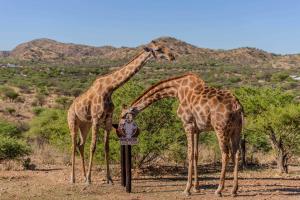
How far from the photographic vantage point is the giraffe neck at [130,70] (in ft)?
38.6

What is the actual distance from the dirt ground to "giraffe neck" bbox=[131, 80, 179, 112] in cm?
212

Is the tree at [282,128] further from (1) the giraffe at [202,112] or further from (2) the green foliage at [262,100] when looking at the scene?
(1) the giraffe at [202,112]

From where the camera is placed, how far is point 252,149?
63.0 feet

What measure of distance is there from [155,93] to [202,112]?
4.61 feet

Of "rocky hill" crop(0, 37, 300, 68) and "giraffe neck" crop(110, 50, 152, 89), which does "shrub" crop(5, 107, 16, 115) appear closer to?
"giraffe neck" crop(110, 50, 152, 89)

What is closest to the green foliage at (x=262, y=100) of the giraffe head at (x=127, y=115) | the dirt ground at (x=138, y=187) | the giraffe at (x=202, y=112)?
the dirt ground at (x=138, y=187)

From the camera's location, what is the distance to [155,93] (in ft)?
38.1

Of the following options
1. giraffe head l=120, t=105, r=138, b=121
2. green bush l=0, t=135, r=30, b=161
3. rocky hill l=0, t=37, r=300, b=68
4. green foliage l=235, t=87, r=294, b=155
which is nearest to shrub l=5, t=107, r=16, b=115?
green bush l=0, t=135, r=30, b=161

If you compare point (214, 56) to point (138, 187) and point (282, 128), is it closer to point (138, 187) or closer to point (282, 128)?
point (282, 128)

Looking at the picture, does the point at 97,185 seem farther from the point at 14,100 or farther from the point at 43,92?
the point at 43,92

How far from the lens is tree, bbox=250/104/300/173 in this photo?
15.1m

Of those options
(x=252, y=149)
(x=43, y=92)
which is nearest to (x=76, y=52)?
(x=43, y=92)

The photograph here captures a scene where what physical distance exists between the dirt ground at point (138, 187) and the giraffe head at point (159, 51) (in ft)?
10.8

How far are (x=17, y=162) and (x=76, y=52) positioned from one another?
180121mm
